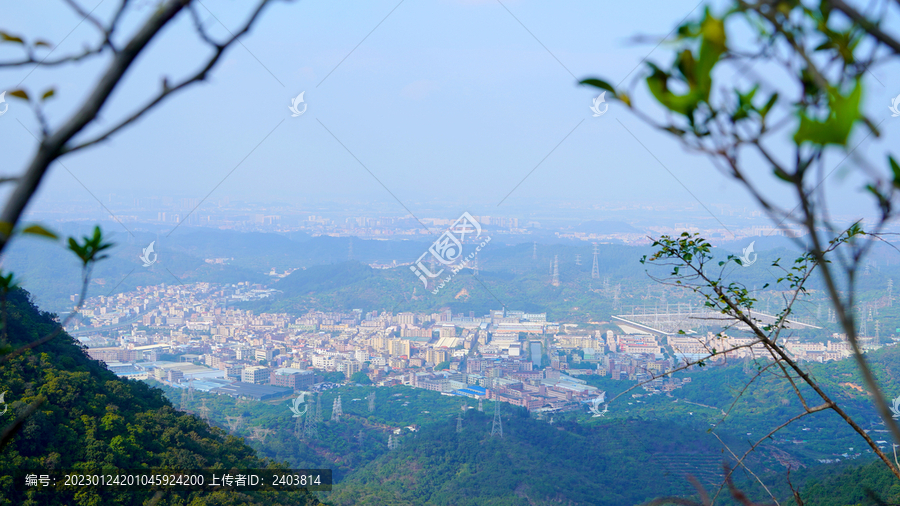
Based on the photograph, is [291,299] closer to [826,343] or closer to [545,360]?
Result: [545,360]

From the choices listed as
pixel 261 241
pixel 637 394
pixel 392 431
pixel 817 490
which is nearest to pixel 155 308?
pixel 261 241

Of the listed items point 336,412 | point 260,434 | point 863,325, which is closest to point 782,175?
point 260,434

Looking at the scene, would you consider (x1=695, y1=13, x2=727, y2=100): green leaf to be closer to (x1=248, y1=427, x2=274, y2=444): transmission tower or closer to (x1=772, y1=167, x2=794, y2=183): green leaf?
(x1=772, y1=167, x2=794, y2=183): green leaf

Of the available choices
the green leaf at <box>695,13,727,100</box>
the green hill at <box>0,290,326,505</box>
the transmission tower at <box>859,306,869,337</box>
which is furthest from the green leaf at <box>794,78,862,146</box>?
the transmission tower at <box>859,306,869,337</box>

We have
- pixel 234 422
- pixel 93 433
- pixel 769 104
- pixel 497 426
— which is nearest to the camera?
pixel 769 104

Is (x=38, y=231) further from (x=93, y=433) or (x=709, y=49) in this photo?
(x=93, y=433)

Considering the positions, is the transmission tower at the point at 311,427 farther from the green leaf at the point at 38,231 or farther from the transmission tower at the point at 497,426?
the green leaf at the point at 38,231
